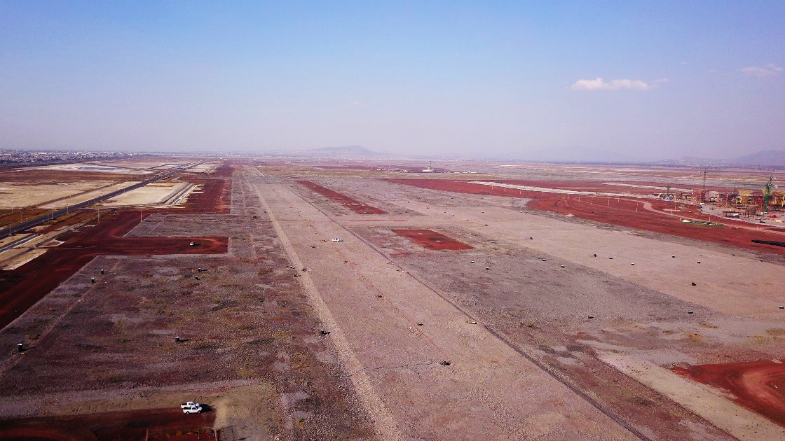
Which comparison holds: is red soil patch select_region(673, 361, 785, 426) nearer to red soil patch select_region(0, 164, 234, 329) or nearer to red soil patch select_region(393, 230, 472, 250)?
red soil patch select_region(393, 230, 472, 250)

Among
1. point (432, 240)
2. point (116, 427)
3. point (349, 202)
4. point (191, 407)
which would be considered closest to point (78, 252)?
point (116, 427)

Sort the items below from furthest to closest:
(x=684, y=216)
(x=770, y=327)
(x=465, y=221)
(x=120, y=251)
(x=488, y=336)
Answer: (x=684, y=216) → (x=465, y=221) → (x=120, y=251) → (x=770, y=327) → (x=488, y=336)

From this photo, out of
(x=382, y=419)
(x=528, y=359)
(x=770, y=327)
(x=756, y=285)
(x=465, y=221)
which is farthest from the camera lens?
(x=465, y=221)

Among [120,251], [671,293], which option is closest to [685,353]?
[671,293]

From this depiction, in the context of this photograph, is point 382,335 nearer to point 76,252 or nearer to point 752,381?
point 752,381

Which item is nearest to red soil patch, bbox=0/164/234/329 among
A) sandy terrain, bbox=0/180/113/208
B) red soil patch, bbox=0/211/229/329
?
red soil patch, bbox=0/211/229/329

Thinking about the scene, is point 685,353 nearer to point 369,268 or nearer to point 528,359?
point 528,359
